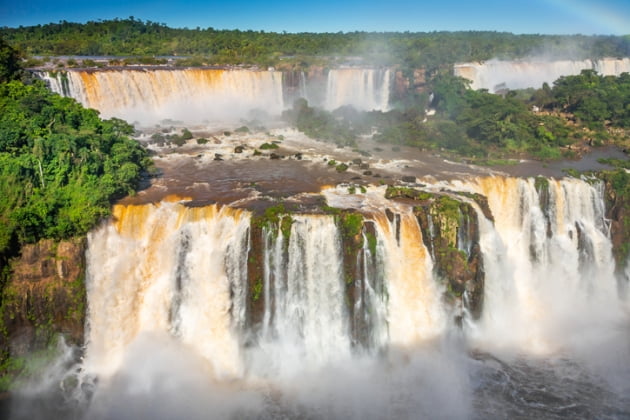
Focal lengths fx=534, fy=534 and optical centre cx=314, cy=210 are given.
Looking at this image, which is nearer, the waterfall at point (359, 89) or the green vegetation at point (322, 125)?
the green vegetation at point (322, 125)

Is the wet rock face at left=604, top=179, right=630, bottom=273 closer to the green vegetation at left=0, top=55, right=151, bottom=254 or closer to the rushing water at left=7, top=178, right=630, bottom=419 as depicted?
the rushing water at left=7, top=178, right=630, bottom=419

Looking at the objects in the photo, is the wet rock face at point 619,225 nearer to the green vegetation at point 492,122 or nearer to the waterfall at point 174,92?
the green vegetation at point 492,122

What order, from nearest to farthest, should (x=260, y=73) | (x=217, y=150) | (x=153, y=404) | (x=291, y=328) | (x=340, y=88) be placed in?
(x=153, y=404)
(x=291, y=328)
(x=217, y=150)
(x=260, y=73)
(x=340, y=88)

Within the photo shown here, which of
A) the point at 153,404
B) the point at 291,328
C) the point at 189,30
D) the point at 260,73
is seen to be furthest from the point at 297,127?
the point at 189,30

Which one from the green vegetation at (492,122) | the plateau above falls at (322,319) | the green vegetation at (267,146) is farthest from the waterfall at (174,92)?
the plateau above falls at (322,319)

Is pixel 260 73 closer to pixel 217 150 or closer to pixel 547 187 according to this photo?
pixel 217 150

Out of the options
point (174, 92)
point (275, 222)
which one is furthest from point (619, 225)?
point (174, 92)

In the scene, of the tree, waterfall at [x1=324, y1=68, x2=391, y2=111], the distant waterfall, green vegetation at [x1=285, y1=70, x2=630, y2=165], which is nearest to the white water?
waterfall at [x1=324, y1=68, x2=391, y2=111]
